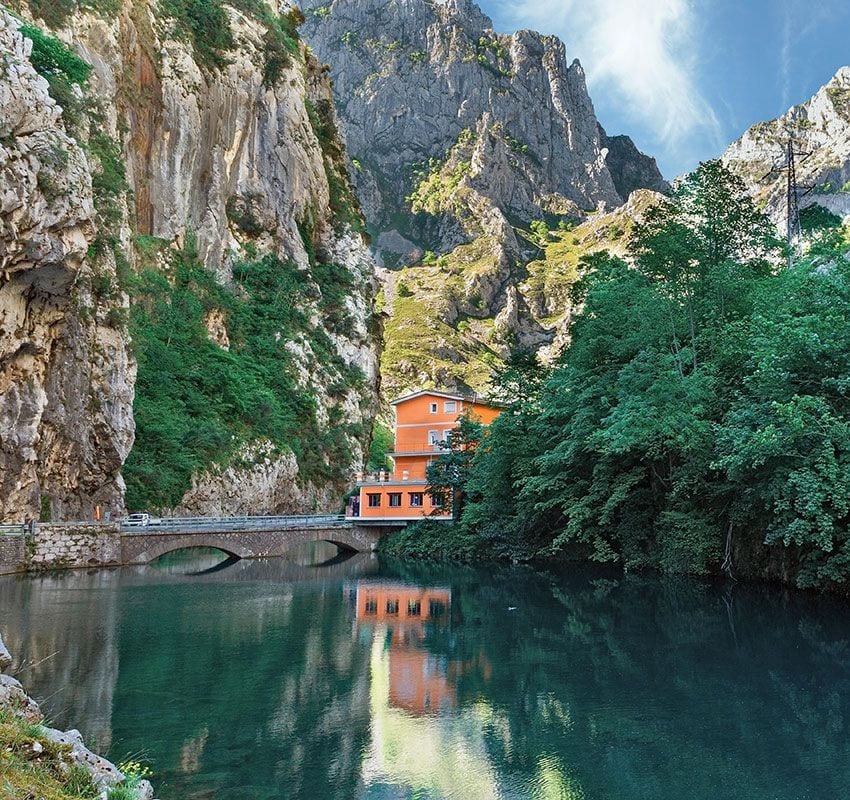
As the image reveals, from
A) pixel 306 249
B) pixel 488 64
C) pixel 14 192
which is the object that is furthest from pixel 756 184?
pixel 14 192

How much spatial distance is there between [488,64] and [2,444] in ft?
504

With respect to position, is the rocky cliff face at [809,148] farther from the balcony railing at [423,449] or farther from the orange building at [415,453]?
the balcony railing at [423,449]

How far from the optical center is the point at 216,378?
54094 millimetres

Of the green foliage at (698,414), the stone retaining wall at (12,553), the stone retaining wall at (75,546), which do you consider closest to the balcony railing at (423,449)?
the green foliage at (698,414)

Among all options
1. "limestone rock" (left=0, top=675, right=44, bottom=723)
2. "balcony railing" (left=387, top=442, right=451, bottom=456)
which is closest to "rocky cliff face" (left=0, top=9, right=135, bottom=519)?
"balcony railing" (left=387, top=442, right=451, bottom=456)

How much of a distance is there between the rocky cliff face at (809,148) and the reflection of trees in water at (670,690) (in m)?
107

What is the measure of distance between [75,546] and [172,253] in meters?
27.9

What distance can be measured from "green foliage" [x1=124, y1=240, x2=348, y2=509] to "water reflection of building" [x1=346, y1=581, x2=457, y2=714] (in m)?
19.2

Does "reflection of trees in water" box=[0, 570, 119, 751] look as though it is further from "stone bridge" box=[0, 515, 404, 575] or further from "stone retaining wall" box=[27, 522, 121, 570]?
"stone retaining wall" box=[27, 522, 121, 570]

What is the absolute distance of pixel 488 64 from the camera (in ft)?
541

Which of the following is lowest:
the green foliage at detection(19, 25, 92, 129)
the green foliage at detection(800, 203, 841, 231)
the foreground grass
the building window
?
the building window

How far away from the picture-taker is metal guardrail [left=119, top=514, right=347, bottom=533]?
40.1m

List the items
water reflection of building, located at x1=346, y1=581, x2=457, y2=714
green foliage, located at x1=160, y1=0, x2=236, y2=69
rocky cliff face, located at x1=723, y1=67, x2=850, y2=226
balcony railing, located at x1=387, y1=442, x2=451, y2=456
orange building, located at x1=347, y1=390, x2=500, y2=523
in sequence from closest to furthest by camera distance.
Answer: water reflection of building, located at x1=346, y1=581, x2=457, y2=714, orange building, located at x1=347, y1=390, x2=500, y2=523, balcony railing, located at x1=387, y1=442, x2=451, y2=456, green foliage, located at x1=160, y1=0, x2=236, y2=69, rocky cliff face, located at x1=723, y1=67, x2=850, y2=226

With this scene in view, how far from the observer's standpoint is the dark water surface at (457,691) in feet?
33.8
